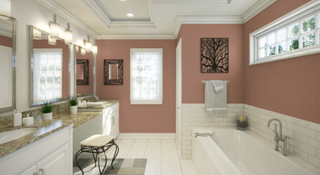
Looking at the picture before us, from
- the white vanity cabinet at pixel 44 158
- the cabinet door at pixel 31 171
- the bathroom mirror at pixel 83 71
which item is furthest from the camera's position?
the bathroom mirror at pixel 83 71

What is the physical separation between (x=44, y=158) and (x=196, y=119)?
2314 millimetres

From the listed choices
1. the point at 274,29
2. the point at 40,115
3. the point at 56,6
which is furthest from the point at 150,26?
the point at 40,115

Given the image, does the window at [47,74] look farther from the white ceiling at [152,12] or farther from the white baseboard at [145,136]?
the white baseboard at [145,136]

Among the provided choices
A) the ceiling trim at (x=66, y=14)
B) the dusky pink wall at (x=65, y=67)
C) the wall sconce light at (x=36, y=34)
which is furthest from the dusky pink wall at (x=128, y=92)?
the wall sconce light at (x=36, y=34)

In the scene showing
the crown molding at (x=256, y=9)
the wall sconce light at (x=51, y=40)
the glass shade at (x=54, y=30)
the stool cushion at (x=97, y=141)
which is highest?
the crown molding at (x=256, y=9)

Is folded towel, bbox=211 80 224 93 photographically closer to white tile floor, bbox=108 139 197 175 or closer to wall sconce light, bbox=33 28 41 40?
white tile floor, bbox=108 139 197 175

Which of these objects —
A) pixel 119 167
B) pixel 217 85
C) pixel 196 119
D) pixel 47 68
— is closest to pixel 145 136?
pixel 119 167

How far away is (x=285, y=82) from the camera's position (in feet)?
6.91

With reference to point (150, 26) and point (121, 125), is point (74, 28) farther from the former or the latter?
point (121, 125)

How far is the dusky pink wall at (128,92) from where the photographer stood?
13.8 feet

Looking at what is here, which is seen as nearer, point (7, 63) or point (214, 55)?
point (7, 63)

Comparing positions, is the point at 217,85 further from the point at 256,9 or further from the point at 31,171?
the point at 31,171

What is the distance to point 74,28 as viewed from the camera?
3.20 m

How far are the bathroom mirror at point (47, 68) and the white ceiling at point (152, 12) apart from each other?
20.8 inches
